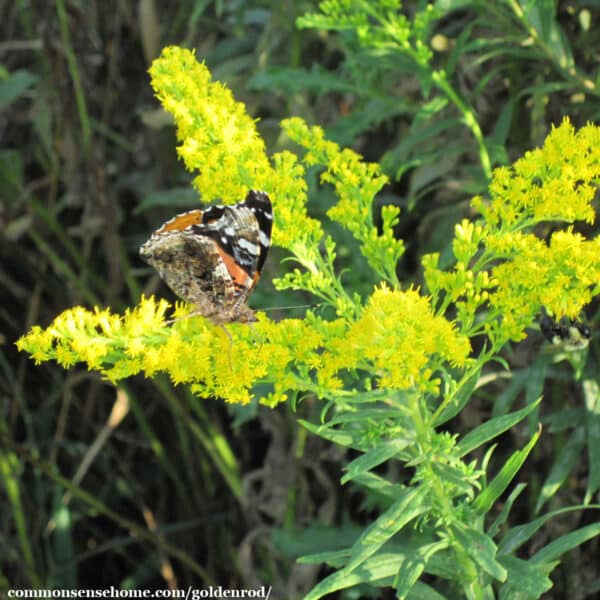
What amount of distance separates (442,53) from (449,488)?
187cm

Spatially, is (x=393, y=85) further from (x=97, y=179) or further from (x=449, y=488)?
(x=449, y=488)

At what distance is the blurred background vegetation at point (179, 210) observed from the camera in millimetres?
2926

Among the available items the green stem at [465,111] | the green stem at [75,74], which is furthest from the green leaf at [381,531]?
the green stem at [75,74]

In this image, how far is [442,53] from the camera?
10.8 feet

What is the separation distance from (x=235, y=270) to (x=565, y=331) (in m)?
0.83

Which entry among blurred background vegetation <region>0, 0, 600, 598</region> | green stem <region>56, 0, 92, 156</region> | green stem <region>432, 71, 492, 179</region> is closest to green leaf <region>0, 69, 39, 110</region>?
blurred background vegetation <region>0, 0, 600, 598</region>

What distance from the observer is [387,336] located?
5.40 feet

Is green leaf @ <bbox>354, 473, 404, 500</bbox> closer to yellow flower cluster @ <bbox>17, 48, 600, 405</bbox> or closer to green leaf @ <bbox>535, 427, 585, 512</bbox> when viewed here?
yellow flower cluster @ <bbox>17, 48, 600, 405</bbox>

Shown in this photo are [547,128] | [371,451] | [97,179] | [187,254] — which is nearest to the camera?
[371,451]

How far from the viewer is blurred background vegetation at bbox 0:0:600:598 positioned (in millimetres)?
2926

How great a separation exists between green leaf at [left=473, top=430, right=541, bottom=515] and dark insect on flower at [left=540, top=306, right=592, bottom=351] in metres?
0.46

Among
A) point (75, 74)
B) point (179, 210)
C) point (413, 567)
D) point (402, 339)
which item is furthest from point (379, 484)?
point (75, 74)

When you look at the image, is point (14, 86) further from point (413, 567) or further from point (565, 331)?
point (413, 567)

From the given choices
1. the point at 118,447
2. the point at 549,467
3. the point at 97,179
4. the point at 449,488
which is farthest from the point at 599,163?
the point at 118,447
